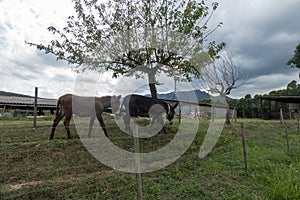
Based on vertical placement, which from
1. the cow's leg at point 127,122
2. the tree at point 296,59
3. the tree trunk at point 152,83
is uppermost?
the tree at point 296,59

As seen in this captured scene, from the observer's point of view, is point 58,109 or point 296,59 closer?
point 58,109

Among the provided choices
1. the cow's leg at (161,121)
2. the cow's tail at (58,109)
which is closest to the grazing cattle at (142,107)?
the cow's leg at (161,121)

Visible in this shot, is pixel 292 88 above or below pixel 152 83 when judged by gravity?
above

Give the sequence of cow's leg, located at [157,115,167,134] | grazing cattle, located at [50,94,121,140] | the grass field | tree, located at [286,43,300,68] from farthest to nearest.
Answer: tree, located at [286,43,300,68], cow's leg, located at [157,115,167,134], grazing cattle, located at [50,94,121,140], the grass field

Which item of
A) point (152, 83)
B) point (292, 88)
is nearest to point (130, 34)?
point (152, 83)

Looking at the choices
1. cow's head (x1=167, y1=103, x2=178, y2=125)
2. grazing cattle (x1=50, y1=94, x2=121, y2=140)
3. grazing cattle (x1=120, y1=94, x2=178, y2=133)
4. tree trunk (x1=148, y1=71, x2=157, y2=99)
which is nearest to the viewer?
grazing cattle (x1=50, y1=94, x2=121, y2=140)

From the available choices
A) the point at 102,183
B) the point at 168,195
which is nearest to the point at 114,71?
the point at 102,183

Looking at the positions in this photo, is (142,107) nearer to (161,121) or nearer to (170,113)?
(161,121)

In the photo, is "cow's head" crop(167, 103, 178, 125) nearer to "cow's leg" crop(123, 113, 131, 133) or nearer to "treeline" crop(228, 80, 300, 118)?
"cow's leg" crop(123, 113, 131, 133)

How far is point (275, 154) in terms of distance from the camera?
5.59 meters

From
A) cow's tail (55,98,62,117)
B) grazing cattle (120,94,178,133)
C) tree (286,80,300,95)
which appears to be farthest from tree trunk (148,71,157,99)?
tree (286,80,300,95)

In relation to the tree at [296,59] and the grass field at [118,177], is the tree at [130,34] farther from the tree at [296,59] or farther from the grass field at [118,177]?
the tree at [296,59]

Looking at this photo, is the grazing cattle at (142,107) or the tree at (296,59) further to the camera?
the tree at (296,59)

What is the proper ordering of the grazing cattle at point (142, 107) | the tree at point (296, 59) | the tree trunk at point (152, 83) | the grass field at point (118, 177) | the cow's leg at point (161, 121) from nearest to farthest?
the grass field at point (118, 177) < the tree trunk at point (152, 83) < the cow's leg at point (161, 121) < the grazing cattle at point (142, 107) < the tree at point (296, 59)
